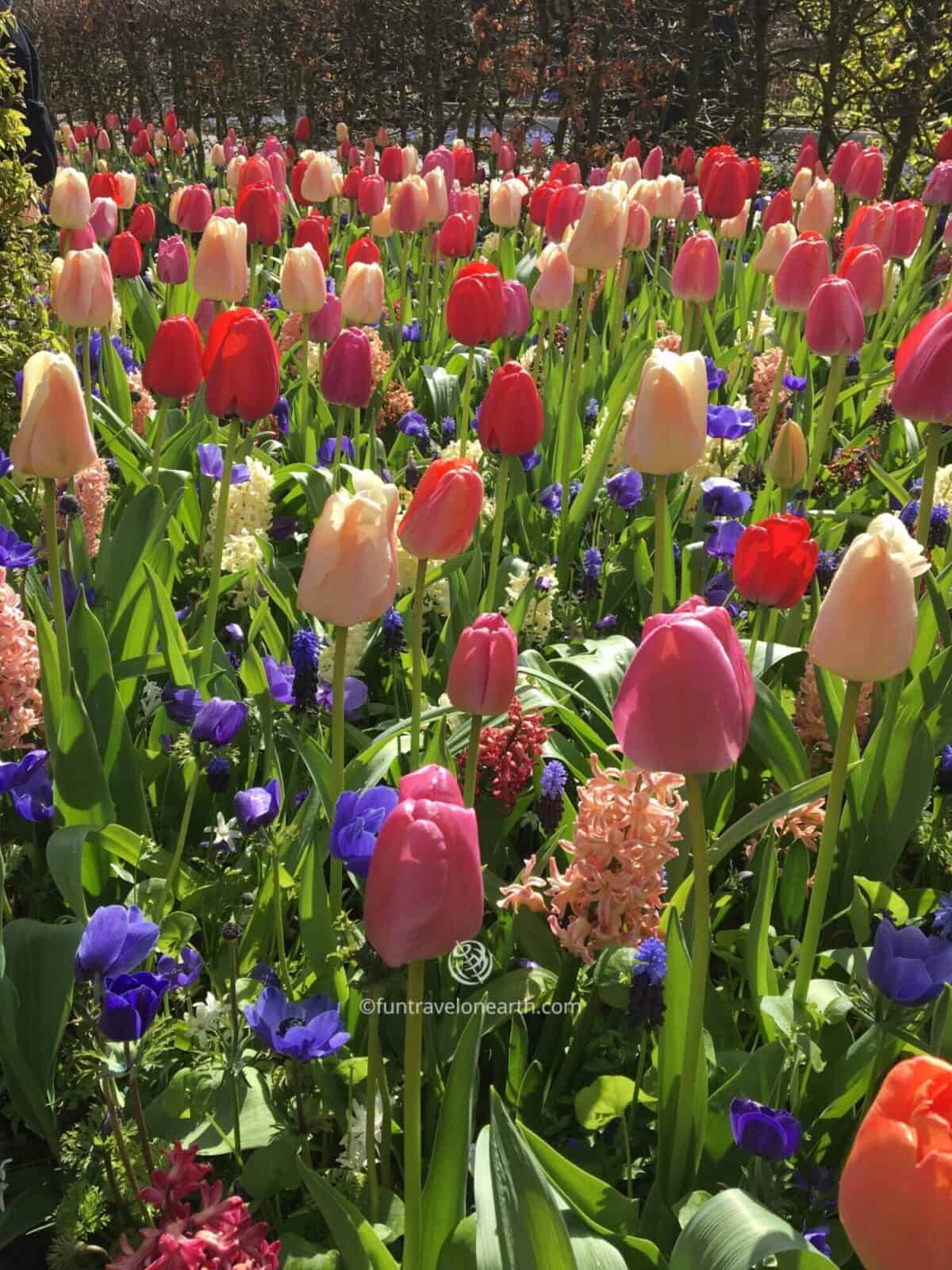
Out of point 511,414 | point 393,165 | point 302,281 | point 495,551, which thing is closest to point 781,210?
point 393,165

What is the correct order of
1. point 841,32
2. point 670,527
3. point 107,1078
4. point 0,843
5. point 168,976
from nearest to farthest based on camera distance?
1. point 107,1078
2. point 168,976
3. point 0,843
4. point 670,527
5. point 841,32

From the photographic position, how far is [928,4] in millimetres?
8695

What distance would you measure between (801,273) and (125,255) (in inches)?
77.4

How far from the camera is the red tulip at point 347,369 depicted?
2.48 meters

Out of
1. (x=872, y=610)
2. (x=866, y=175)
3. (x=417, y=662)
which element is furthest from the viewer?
(x=866, y=175)

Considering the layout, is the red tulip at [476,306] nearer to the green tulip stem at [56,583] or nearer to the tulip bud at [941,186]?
the green tulip stem at [56,583]

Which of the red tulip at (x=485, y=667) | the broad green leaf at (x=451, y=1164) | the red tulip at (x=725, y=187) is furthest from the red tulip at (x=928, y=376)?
the red tulip at (x=725, y=187)

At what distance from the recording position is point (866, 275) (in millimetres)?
3006

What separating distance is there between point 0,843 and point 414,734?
0.75m

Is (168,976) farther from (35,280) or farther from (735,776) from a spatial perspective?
(35,280)

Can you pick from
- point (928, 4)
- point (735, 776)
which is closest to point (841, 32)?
point (928, 4)

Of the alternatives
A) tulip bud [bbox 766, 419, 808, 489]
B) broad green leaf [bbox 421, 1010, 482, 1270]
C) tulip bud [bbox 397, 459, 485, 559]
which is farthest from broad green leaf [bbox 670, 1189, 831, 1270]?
tulip bud [bbox 766, 419, 808, 489]

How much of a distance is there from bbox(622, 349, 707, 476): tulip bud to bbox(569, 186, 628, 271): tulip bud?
1.44 metres

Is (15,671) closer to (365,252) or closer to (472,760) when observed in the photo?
(472,760)
